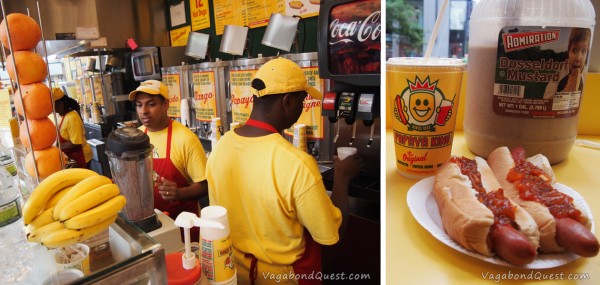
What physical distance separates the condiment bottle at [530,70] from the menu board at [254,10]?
4.98 ft

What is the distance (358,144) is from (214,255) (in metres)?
0.89

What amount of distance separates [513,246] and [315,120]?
1.60 m

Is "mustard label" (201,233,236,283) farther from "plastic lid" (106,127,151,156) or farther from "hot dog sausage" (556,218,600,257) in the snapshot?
"hot dog sausage" (556,218,600,257)

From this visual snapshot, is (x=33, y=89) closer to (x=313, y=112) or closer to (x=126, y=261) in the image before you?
(x=126, y=261)

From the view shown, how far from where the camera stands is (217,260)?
2.96ft

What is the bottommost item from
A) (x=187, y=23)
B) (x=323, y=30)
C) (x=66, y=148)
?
(x=66, y=148)

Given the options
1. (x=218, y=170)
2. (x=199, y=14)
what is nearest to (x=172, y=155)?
(x=218, y=170)

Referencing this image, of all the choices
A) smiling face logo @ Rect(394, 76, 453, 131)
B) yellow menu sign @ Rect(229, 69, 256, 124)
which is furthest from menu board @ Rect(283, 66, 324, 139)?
smiling face logo @ Rect(394, 76, 453, 131)

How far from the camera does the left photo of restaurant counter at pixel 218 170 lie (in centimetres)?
73

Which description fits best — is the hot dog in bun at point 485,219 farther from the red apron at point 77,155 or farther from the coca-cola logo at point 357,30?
the red apron at point 77,155

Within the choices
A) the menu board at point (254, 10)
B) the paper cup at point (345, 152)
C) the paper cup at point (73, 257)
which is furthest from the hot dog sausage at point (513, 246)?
the menu board at point (254, 10)

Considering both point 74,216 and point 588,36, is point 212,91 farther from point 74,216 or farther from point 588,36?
point 588,36

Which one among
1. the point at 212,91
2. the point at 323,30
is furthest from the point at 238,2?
the point at 323,30

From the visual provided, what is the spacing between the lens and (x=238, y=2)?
288cm
